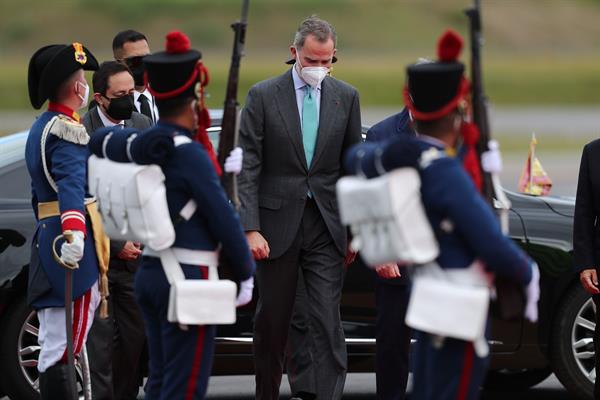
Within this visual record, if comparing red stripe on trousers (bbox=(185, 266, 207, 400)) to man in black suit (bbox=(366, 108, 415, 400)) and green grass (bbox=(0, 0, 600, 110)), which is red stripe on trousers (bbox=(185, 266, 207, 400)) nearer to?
man in black suit (bbox=(366, 108, 415, 400))

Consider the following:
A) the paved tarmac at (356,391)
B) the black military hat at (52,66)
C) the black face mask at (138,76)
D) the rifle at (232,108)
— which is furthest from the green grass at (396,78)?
the rifle at (232,108)

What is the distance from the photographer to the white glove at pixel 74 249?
7402 millimetres

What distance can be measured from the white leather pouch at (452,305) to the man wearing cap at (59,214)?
2163mm

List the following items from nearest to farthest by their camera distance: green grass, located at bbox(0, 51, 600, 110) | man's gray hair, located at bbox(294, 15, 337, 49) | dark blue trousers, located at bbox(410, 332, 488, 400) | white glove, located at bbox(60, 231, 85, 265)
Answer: dark blue trousers, located at bbox(410, 332, 488, 400) → white glove, located at bbox(60, 231, 85, 265) → man's gray hair, located at bbox(294, 15, 337, 49) → green grass, located at bbox(0, 51, 600, 110)

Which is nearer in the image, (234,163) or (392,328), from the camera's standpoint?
(234,163)

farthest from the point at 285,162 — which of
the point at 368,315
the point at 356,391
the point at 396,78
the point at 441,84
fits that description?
the point at 396,78

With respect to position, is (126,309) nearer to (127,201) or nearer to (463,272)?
(127,201)

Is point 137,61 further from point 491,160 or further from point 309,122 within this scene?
point 491,160

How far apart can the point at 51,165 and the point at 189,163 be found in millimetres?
1345

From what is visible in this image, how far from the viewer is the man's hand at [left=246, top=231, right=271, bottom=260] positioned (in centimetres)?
831

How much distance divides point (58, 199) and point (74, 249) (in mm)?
268

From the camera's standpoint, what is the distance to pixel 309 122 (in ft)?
27.9

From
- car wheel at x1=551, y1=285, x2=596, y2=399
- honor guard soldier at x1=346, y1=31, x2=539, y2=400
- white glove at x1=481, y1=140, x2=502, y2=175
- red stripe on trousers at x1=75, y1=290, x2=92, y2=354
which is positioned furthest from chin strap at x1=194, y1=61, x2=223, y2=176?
car wheel at x1=551, y1=285, x2=596, y2=399

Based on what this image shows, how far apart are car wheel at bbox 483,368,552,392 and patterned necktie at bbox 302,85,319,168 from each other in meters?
Result: 2.41
